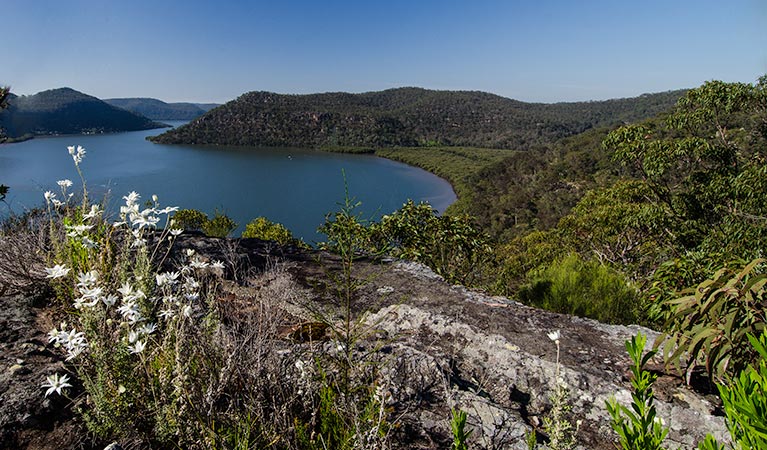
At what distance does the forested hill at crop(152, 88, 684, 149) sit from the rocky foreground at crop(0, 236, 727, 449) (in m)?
104

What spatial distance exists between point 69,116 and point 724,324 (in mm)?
145868

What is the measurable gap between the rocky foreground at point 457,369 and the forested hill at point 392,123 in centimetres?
10392

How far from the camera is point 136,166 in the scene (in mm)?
69625

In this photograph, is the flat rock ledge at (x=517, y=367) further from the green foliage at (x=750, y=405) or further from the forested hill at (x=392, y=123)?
the forested hill at (x=392, y=123)

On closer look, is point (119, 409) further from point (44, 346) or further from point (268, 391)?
point (44, 346)

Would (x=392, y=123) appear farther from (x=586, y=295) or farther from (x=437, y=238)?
(x=586, y=295)

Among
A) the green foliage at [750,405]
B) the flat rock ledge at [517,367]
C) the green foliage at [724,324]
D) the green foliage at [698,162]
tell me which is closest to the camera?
the green foliage at [750,405]

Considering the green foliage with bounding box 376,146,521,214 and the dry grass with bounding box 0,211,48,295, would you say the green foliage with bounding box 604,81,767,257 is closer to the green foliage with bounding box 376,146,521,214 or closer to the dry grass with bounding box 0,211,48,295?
the dry grass with bounding box 0,211,48,295

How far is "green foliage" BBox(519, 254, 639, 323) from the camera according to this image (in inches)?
143

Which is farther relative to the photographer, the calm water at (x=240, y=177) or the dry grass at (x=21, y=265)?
the calm water at (x=240, y=177)

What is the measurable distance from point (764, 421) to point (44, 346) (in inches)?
103

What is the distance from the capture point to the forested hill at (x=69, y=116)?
9794 centimetres

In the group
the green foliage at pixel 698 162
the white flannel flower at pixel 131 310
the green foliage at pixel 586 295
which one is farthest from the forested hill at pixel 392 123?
the white flannel flower at pixel 131 310

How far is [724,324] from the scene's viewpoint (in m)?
1.99
